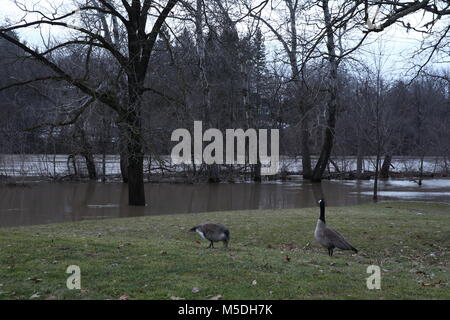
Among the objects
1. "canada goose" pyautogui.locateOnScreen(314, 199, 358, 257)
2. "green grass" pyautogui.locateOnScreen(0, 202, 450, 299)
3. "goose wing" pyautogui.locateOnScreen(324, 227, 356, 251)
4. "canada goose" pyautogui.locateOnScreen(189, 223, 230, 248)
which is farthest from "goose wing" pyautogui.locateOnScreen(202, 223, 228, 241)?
"goose wing" pyautogui.locateOnScreen(324, 227, 356, 251)

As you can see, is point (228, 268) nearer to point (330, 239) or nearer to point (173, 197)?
point (330, 239)

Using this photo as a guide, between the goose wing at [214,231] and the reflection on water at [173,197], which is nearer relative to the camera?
the goose wing at [214,231]

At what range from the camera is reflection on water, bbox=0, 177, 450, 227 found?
77.2 ft

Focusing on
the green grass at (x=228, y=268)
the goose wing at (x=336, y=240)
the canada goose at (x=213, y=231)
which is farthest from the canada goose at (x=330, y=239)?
the canada goose at (x=213, y=231)

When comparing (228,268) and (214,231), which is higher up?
(214,231)

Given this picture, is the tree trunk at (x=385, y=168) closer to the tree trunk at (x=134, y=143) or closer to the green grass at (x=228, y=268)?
the tree trunk at (x=134, y=143)

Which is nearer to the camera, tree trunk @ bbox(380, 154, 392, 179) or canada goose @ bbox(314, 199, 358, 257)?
canada goose @ bbox(314, 199, 358, 257)

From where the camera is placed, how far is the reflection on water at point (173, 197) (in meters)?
23.5

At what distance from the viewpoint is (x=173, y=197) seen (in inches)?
1252

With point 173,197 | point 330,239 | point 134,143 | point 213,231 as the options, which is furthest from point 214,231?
point 173,197

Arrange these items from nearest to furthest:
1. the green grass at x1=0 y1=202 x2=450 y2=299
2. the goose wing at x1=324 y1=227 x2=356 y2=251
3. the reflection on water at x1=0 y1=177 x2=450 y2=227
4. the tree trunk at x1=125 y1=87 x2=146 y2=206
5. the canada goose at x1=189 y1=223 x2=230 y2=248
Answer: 1. the green grass at x1=0 y1=202 x2=450 y2=299
2. the goose wing at x1=324 y1=227 x2=356 y2=251
3. the canada goose at x1=189 y1=223 x2=230 y2=248
4. the tree trunk at x1=125 y1=87 x2=146 y2=206
5. the reflection on water at x1=0 y1=177 x2=450 y2=227

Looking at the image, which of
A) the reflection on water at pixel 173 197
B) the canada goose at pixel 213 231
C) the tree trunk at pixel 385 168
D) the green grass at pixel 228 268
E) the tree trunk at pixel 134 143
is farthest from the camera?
the tree trunk at pixel 385 168

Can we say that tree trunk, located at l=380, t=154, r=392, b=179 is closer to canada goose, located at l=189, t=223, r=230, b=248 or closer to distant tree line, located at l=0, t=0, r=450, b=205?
distant tree line, located at l=0, t=0, r=450, b=205

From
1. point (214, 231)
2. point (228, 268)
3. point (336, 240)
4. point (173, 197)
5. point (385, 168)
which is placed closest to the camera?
point (228, 268)
